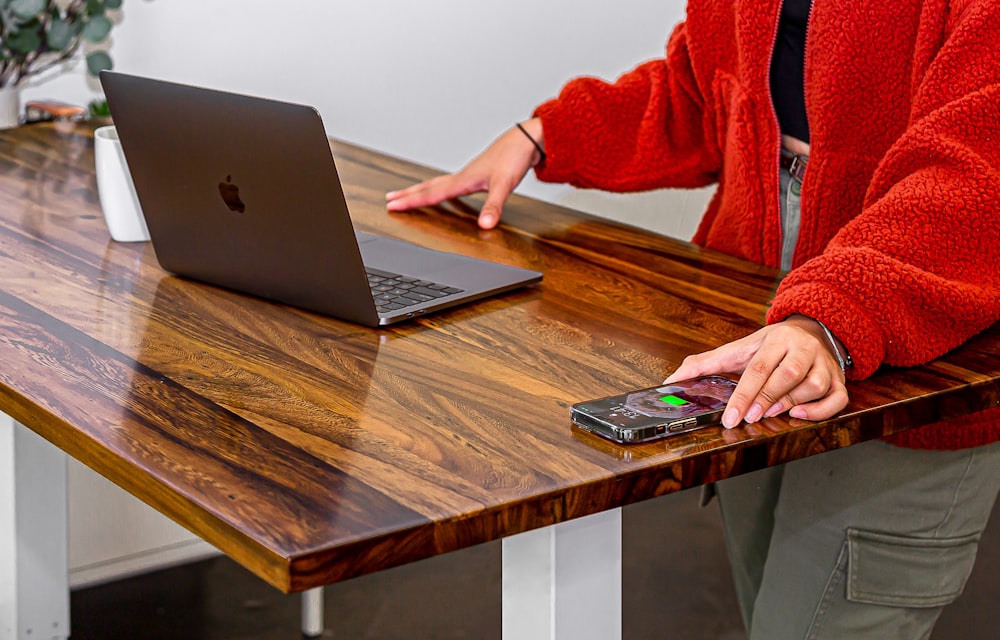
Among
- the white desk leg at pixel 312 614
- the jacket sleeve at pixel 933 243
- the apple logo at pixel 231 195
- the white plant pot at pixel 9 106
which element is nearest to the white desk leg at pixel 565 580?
the jacket sleeve at pixel 933 243

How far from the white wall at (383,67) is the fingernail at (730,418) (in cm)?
96

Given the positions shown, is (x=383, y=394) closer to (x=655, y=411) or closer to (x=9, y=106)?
(x=655, y=411)

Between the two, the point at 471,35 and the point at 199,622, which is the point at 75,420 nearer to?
the point at 199,622

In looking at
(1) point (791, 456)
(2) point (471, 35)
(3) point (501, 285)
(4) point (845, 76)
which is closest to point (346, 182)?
(3) point (501, 285)

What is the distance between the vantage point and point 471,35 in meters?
2.58

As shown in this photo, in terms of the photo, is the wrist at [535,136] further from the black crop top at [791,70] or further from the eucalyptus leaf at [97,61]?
the eucalyptus leaf at [97,61]

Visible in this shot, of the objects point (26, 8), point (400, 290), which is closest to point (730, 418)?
point (400, 290)

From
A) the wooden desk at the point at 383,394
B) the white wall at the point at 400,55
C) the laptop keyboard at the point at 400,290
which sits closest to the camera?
the wooden desk at the point at 383,394

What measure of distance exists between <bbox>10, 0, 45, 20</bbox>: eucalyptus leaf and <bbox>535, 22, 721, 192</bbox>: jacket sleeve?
2.81 feet

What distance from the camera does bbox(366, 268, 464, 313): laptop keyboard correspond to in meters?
1.08

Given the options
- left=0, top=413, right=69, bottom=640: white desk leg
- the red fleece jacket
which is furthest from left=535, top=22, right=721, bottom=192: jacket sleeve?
left=0, top=413, right=69, bottom=640: white desk leg

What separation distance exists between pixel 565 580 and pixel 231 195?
1.51 ft

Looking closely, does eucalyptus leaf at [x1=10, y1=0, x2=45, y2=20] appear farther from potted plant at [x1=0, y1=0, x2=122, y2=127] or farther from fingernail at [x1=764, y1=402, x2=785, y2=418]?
fingernail at [x1=764, y1=402, x2=785, y2=418]

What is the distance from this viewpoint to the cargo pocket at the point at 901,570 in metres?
1.19
